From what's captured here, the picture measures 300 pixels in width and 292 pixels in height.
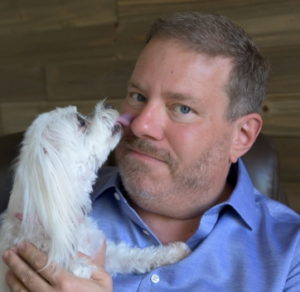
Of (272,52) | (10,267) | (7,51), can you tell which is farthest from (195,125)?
(7,51)

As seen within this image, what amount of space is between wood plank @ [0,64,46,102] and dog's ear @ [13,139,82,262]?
1394 mm

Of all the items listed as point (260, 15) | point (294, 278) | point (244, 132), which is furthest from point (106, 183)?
point (260, 15)

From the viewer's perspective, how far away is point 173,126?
1.13 metres

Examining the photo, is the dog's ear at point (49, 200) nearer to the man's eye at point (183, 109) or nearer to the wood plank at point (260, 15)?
Answer: the man's eye at point (183, 109)

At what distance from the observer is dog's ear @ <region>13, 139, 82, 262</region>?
964 mm

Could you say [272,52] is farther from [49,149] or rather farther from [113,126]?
[49,149]

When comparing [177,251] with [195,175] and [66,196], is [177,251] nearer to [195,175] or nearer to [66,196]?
[195,175]

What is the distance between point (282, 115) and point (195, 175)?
2.48 feet

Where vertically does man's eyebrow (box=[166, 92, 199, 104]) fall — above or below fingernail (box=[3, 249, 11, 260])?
above

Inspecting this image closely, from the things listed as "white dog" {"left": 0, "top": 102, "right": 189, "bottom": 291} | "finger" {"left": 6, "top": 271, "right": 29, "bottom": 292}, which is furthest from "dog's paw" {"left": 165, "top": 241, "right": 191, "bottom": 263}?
"finger" {"left": 6, "top": 271, "right": 29, "bottom": 292}

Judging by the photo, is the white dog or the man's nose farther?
the man's nose

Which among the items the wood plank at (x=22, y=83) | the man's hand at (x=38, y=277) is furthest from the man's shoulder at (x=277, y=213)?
the wood plank at (x=22, y=83)

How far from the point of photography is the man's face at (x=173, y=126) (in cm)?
112

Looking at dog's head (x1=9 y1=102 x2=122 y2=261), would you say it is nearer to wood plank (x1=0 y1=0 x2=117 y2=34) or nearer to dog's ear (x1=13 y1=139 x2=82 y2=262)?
dog's ear (x1=13 y1=139 x2=82 y2=262)
